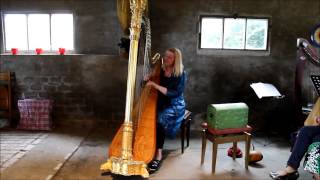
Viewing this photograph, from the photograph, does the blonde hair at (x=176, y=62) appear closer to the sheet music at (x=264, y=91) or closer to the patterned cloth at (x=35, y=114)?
the sheet music at (x=264, y=91)

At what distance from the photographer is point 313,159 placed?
299cm

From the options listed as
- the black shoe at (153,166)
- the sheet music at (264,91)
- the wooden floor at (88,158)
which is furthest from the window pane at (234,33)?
the black shoe at (153,166)

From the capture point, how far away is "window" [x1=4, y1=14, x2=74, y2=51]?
17.9 ft

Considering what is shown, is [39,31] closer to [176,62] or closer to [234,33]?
[176,62]

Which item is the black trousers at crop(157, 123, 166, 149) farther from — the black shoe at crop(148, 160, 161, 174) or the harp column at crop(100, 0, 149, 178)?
the harp column at crop(100, 0, 149, 178)

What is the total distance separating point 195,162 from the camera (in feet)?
12.7

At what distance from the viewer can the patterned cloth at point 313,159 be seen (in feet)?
9.74

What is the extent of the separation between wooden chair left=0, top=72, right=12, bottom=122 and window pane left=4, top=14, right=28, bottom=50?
22.5 inches

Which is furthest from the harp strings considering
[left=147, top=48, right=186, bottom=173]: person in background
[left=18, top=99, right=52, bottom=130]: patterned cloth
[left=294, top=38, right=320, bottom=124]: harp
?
[left=18, top=99, right=52, bottom=130]: patterned cloth

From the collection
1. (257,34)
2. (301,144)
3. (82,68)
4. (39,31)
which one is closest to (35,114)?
(82,68)

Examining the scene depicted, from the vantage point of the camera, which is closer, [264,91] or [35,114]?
[264,91]

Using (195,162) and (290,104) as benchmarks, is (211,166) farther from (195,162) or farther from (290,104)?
(290,104)

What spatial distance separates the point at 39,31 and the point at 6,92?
109cm

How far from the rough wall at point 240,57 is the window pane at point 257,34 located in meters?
0.12
